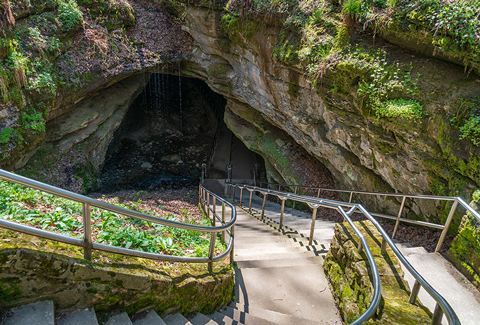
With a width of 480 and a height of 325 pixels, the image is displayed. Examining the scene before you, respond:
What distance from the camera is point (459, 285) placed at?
304 cm

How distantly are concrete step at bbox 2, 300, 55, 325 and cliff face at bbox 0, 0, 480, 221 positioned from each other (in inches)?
240

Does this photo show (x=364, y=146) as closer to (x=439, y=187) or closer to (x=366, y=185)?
(x=366, y=185)

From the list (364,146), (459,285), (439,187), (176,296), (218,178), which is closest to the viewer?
(176,296)

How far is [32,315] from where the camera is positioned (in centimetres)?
168

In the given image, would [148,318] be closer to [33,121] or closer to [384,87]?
[384,87]

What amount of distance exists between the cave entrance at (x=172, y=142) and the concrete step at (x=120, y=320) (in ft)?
35.9

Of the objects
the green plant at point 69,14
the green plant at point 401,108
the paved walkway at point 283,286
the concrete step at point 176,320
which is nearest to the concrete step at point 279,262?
the paved walkway at point 283,286

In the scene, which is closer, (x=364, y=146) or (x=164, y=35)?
(x=364, y=146)

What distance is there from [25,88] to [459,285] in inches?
409

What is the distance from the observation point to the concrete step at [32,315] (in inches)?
64.2

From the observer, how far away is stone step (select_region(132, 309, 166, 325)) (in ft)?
7.00

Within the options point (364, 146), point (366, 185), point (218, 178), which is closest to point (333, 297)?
point (364, 146)

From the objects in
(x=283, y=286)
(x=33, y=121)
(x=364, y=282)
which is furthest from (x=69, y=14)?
(x=364, y=282)

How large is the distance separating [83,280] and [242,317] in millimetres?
1691
